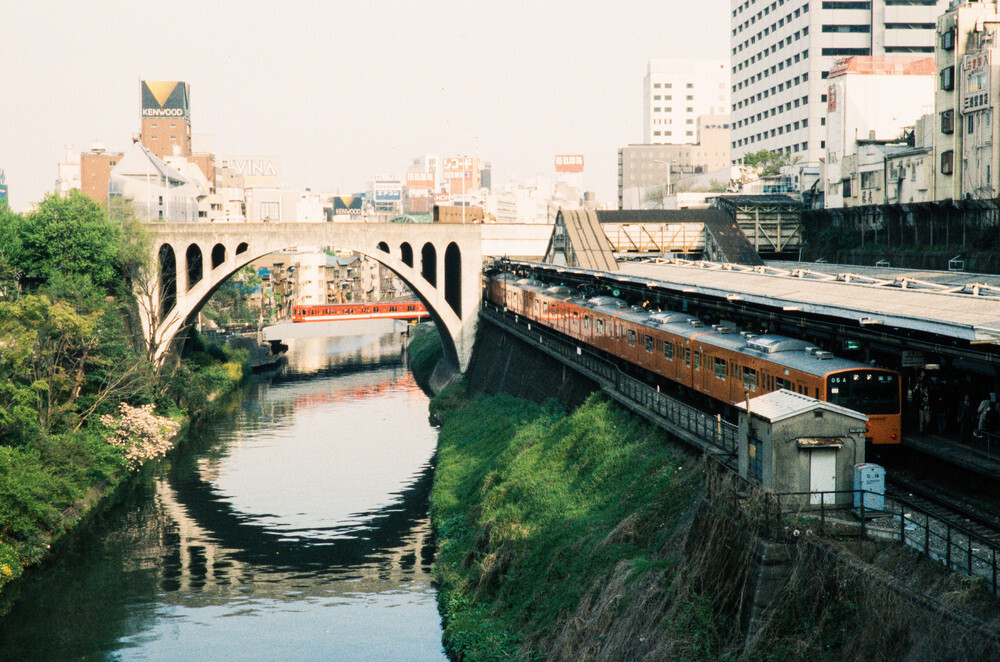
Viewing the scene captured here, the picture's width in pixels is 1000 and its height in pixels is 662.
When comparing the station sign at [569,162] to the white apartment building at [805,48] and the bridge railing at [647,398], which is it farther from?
the bridge railing at [647,398]

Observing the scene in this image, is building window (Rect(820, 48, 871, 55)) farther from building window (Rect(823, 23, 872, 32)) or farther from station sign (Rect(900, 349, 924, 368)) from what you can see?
station sign (Rect(900, 349, 924, 368))

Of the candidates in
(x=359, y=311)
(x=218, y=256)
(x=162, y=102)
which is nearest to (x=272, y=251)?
(x=218, y=256)

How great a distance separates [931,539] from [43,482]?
89.5 ft

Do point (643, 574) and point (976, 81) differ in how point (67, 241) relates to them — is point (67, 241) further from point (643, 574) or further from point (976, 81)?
point (976, 81)

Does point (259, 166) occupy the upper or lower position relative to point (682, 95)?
lower

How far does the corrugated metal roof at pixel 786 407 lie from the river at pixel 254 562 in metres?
10.9

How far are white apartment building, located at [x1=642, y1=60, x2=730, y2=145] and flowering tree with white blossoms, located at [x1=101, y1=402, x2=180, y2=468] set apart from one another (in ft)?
496

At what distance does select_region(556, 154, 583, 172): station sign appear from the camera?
149 metres

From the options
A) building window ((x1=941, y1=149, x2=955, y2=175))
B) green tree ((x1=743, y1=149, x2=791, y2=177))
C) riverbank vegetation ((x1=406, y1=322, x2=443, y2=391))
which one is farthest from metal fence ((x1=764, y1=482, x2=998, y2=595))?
green tree ((x1=743, y1=149, x2=791, y2=177))

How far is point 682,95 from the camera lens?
18100 cm

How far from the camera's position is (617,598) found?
1853cm

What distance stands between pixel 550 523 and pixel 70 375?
2440cm

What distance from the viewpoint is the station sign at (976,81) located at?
137 ft

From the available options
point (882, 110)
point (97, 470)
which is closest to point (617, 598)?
point (97, 470)
